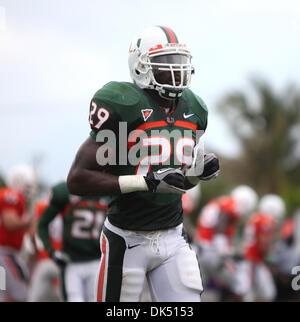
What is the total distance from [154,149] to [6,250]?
4.25m

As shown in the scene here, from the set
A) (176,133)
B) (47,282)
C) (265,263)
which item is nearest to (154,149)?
(176,133)

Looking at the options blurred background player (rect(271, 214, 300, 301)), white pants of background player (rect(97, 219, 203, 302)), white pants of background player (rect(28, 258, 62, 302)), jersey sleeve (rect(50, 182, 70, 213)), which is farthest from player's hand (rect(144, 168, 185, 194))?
blurred background player (rect(271, 214, 300, 301))

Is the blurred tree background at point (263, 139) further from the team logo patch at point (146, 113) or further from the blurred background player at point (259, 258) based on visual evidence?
the team logo patch at point (146, 113)

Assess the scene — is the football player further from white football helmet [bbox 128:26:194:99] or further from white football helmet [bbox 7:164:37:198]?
white football helmet [bbox 7:164:37:198]

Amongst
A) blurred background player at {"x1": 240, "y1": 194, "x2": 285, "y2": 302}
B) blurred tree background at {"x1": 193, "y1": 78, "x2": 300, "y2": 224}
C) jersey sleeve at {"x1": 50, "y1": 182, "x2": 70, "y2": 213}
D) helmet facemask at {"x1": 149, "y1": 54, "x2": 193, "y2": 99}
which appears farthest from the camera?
blurred tree background at {"x1": 193, "y1": 78, "x2": 300, "y2": 224}

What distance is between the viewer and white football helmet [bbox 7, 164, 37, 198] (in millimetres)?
7758

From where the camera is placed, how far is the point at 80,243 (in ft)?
18.8

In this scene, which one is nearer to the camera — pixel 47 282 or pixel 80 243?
pixel 80 243

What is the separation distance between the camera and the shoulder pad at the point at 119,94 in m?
3.36

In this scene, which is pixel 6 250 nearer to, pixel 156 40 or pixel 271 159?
pixel 156 40

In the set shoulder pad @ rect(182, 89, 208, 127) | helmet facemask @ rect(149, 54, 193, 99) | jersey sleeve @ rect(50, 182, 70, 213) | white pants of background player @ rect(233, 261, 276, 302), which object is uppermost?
helmet facemask @ rect(149, 54, 193, 99)

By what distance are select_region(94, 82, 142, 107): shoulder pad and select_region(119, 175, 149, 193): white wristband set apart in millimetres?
397

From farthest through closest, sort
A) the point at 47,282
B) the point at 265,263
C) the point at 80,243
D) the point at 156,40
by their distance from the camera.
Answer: the point at 265,263
the point at 47,282
the point at 80,243
the point at 156,40

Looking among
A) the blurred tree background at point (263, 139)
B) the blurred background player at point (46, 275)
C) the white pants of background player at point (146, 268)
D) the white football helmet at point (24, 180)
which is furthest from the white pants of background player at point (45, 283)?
the blurred tree background at point (263, 139)
